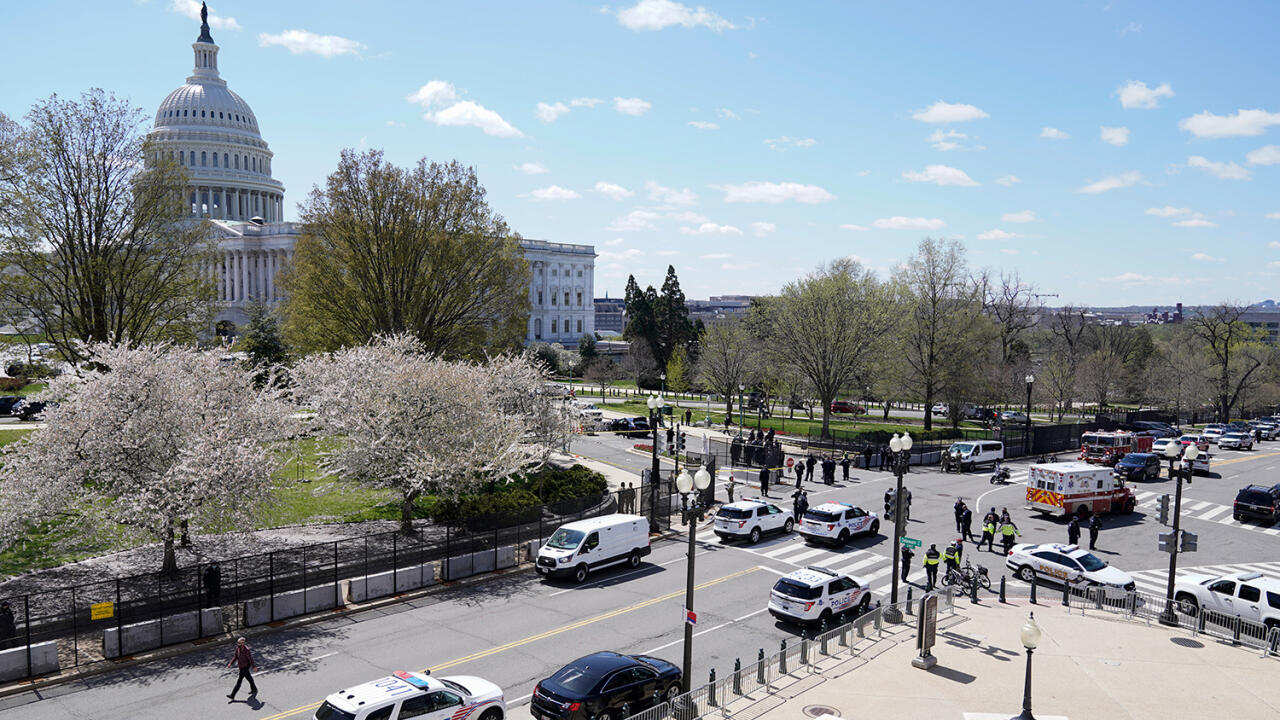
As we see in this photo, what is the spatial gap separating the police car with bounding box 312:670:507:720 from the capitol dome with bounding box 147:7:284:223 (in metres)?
158

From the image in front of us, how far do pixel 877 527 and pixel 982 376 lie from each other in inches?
1658

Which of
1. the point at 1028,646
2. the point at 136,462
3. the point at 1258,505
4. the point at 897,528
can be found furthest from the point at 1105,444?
the point at 136,462

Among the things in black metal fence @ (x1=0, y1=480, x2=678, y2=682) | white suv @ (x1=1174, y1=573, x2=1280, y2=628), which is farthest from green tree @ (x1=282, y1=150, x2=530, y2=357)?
white suv @ (x1=1174, y1=573, x2=1280, y2=628)

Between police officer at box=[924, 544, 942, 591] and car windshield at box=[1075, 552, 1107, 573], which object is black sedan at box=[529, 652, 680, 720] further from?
car windshield at box=[1075, 552, 1107, 573]

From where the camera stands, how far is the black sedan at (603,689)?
48.6 ft

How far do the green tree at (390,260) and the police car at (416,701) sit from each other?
108 ft

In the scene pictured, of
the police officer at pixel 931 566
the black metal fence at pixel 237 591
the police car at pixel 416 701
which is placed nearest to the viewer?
the police car at pixel 416 701

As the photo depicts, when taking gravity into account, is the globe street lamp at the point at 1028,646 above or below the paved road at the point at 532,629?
above

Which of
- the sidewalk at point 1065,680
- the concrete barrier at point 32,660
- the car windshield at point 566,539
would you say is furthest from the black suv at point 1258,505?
the concrete barrier at point 32,660

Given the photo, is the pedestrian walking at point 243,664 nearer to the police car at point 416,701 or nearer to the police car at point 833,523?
the police car at point 416,701

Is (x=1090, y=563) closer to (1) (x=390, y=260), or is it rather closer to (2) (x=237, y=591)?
(2) (x=237, y=591)

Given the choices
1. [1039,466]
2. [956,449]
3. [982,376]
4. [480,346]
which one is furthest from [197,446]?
[982,376]

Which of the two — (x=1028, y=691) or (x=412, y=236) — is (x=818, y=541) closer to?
(x=1028, y=691)

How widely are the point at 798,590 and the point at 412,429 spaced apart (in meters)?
14.9
